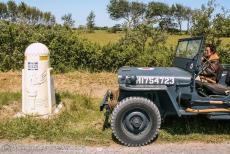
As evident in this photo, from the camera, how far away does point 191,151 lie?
6875 millimetres

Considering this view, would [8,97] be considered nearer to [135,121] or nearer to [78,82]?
[78,82]

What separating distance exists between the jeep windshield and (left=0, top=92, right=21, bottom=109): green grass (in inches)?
157

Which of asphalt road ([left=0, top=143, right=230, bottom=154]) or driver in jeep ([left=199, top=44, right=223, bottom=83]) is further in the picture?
driver in jeep ([left=199, top=44, right=223, bottom=83])

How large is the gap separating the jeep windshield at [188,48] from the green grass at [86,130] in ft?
4.22

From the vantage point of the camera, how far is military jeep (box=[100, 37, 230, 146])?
712 centimetres

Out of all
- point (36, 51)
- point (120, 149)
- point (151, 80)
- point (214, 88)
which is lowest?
point (120, 149)

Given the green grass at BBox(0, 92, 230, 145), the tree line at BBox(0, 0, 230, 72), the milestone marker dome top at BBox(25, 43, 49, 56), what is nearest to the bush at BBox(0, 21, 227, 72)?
the tree line at BBox(0, 0, 230, 72)

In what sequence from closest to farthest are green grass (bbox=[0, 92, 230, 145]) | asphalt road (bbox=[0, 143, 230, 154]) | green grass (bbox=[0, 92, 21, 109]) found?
1. asphalt road (bbox=[0, 143, 230, 154])
2. green grass (bbox=[0, 92, 230, 145])
3. green grass (bbox=[0, 92, 21, 109])

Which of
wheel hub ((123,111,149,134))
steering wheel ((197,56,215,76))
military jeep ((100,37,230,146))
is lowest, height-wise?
wheel hub ((123,111,149,134))

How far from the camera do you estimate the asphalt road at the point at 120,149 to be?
268 inches

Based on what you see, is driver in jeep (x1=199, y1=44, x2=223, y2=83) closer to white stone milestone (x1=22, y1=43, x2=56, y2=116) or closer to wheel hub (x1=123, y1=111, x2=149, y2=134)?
wheel hub (x1=123, y1=111, x2=149, y2=134)

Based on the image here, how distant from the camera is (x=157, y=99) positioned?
7.62m

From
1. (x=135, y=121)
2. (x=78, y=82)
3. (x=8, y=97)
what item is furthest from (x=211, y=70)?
(x=78, y=82)

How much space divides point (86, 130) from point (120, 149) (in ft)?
3.58
